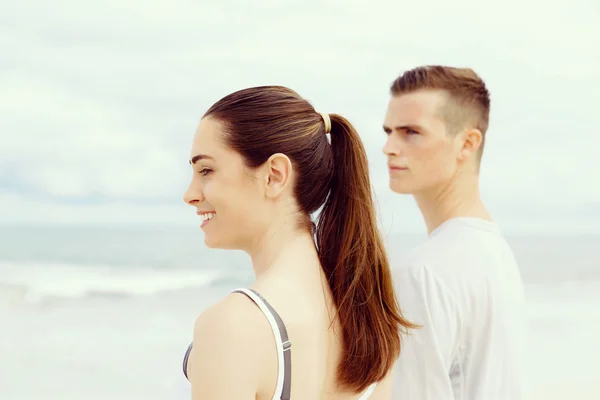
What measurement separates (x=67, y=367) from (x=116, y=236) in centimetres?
1023

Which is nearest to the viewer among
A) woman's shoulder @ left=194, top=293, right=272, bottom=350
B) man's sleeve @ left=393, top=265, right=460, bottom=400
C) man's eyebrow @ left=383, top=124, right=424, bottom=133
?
woman's shoulder @ left=194, top=293, right=272, bottom=350

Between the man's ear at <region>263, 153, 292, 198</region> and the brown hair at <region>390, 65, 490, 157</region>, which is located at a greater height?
the brown hair at <region>390, 65, 490, 157</region>

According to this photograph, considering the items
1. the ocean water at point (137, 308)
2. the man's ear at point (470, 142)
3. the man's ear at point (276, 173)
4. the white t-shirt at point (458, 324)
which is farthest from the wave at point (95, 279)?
the man's ear at point (276, 173)

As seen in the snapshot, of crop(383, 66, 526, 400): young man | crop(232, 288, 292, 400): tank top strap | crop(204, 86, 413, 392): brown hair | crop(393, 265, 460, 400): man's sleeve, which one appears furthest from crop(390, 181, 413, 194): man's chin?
crop(232, 288, 292, 400): tank top strap

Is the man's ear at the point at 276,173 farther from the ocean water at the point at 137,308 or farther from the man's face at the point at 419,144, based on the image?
the ocean water at the point at 137,308

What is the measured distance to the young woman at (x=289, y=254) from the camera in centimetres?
140

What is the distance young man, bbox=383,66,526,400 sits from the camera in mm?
2293

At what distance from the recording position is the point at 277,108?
5.25 ft

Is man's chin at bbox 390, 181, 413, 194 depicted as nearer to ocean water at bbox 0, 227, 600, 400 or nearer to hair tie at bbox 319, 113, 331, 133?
hair tie at bbox 319, 113, 331, 133

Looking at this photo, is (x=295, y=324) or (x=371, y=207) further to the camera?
(x=371, y=207)

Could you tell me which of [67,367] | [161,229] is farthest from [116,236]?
[67,367]

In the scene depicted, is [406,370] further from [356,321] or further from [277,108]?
[277,108]

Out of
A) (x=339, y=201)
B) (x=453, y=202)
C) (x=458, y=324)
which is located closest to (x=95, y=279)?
(x=453, y=202)

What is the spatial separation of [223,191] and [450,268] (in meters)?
1.00
